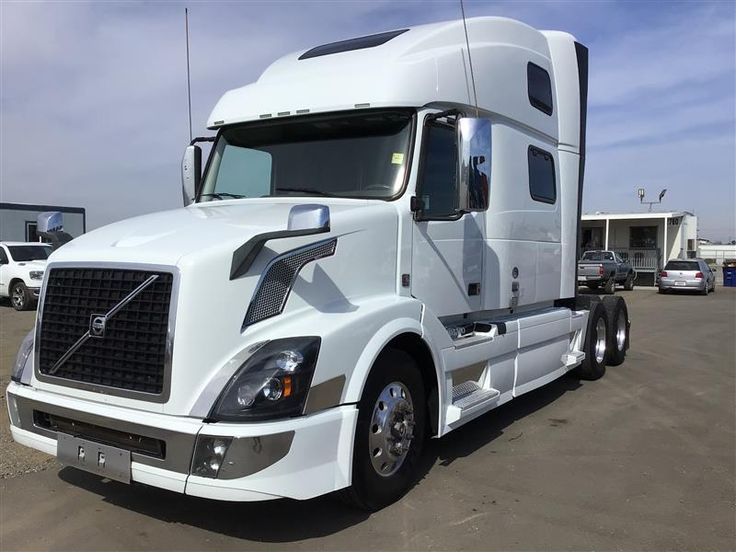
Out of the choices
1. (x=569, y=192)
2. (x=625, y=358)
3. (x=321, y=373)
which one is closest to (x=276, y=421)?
(x=321, y=373)

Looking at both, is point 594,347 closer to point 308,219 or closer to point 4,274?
point 308,219

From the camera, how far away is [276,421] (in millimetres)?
3154

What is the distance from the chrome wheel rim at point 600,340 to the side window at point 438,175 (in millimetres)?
4425

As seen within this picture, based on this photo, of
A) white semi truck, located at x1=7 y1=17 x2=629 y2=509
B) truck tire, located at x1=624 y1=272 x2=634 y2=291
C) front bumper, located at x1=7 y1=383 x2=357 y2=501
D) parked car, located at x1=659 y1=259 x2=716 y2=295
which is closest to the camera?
front bumper, located at x1=7 y1=383 x2=357 y2=501

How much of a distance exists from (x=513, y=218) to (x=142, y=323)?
11.5 feet

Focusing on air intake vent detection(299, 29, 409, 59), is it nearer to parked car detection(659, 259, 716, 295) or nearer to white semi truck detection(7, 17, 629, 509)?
white semi truck detection(7, 17, 629, 509)

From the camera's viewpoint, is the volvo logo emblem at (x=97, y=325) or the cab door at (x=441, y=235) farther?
the cab door at (x=441, y=235)

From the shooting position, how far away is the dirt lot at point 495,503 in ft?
11.8

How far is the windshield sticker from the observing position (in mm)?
4280

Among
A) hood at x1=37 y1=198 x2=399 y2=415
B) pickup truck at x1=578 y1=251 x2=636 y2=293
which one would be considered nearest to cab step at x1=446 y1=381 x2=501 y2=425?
hood at x1=37 y1=198 x2=399 y2=415

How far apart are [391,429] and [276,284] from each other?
126cm

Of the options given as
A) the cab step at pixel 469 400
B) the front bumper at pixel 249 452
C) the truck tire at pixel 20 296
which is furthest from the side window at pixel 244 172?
the truck tire at pixel 20 296

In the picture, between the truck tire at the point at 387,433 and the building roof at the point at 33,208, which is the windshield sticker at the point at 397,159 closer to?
the truck tire at the point at 387,433

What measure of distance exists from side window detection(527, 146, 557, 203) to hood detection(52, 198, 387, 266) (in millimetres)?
2435
